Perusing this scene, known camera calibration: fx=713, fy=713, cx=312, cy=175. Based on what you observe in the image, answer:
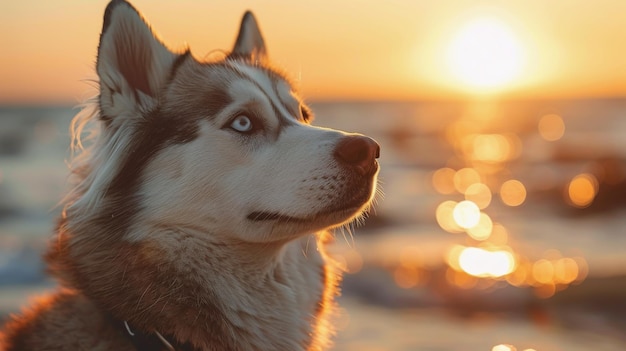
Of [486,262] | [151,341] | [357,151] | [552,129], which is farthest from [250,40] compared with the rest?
[552,129]

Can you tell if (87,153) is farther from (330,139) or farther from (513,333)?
(513,333)

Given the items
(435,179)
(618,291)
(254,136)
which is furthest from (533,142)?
(254,136)

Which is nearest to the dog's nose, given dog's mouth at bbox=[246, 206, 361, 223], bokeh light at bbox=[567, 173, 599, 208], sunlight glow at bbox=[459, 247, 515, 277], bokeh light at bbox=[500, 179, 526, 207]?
dog's mouth at bbox=[246, 206, 361, 223]

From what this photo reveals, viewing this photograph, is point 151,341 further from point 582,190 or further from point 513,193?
point 582,190

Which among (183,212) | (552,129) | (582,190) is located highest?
(552,129)

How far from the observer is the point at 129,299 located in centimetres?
322

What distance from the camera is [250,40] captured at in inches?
179

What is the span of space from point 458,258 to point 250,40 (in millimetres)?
7897

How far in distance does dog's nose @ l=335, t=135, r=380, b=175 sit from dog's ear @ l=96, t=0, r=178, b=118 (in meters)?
1.02

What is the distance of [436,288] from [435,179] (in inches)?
579

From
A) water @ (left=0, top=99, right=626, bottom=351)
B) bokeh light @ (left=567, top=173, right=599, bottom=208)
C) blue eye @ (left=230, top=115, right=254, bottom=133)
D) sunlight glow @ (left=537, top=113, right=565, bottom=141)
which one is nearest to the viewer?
blue eye @ (left=230, top=115, right=254, bottom=133)

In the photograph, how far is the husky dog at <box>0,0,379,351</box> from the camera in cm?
325

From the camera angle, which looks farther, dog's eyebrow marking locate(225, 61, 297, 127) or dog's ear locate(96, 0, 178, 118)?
dog's eyebrow marking locate(225, 61, 297, 127)

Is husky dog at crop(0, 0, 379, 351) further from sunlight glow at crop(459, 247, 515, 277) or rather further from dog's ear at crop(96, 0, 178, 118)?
sunlight glow at crop(459, 247, 515, 277)
